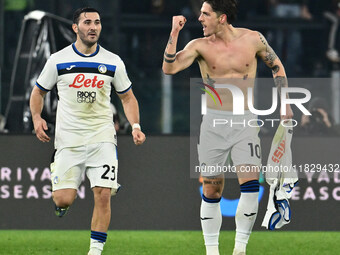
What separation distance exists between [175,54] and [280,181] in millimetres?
1554

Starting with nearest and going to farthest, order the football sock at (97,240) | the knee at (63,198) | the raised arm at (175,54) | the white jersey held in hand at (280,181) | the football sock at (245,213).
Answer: the raised arm at (175,54) < the football sock at (97,240) < the football sock at (245,213) < the knee at (63,198) < the white jersey held in hand at (280,181)

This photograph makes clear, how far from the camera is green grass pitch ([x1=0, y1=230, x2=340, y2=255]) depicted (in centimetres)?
1077

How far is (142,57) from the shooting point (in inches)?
626

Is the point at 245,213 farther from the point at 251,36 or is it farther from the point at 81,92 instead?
the point at 81,92

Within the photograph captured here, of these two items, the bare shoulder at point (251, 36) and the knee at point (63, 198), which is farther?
the bare shoulder at point (251, 36)

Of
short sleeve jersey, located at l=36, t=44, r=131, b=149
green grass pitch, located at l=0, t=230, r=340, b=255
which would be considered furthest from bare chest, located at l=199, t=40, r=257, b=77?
green grass pitch, located at l=0, t=230, r=340, b=255

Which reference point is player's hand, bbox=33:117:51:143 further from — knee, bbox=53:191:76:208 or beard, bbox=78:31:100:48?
beard, bbox=78:31:100:48

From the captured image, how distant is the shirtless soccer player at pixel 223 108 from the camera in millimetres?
9578

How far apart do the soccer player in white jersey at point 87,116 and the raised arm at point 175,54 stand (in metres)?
0.43

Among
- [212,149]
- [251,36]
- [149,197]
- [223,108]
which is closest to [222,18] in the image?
[251,36]

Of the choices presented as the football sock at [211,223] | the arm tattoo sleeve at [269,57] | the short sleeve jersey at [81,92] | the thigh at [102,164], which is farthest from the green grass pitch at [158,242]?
the arm tattoo sleeve at [269,57]

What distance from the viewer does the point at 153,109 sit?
49.9 ft

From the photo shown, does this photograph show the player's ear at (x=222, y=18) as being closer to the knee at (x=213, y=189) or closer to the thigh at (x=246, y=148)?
the thigh at (x=246, y=148)

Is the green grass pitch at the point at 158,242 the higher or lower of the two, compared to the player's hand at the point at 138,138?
lower
